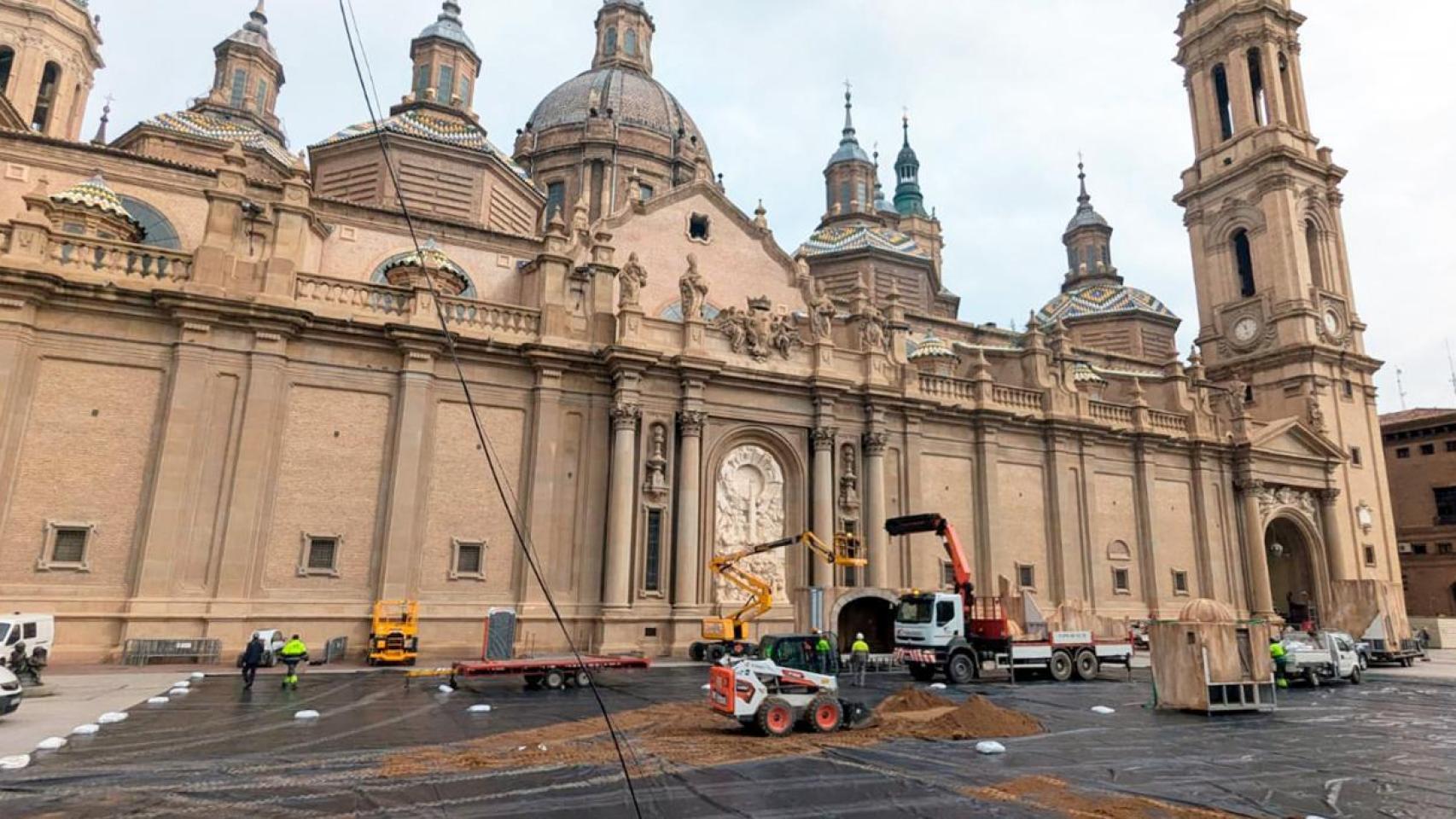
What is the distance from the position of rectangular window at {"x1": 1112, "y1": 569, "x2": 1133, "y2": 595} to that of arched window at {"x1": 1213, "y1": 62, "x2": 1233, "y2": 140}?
34369 millimetres

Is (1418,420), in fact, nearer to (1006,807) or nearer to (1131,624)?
(1131,624)

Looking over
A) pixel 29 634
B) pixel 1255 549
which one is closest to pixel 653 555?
pixel 29 634

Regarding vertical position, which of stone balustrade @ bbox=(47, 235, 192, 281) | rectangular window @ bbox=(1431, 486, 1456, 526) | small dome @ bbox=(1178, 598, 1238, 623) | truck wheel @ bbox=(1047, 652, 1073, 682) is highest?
stone balustrade @ bbox=(47, 235, 192, 281)

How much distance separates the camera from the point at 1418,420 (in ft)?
193

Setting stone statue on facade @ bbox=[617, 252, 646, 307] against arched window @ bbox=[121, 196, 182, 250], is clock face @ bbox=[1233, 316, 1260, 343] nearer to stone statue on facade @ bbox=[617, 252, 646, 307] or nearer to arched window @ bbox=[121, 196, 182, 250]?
stone statue on facade @ bbox=[617, 252, 646, 307]

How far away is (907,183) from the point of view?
84.6 m

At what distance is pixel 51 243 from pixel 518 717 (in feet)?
64.8

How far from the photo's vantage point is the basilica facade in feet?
75.5

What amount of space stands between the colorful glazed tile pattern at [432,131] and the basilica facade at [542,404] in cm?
22

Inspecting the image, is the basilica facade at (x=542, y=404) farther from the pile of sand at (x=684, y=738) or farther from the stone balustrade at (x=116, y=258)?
the pile of sand at (x=684, y=738)

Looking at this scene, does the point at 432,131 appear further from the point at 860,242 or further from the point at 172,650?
the point at 860,242

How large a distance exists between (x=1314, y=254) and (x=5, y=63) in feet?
242

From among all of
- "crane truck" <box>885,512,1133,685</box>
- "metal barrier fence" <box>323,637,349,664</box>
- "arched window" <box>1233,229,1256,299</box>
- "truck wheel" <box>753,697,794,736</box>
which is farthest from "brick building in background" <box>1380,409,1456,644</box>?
"metal barrier fence" <box>323,637,349,664</box>

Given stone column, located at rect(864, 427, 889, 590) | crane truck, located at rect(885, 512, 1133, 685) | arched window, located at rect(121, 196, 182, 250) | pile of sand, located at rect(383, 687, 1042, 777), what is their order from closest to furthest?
pile of sand, located at rect(383, 687, 1042, 777), crane truck, located at rect(885, 512, 1133, 685), arched window, located at rect(121, 196, 182, 250), stone column, located at rect(864, 427, 889, 590)
